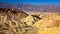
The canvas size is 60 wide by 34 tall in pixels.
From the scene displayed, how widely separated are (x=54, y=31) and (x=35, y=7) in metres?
0.56

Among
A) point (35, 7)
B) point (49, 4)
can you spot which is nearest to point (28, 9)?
point (35, 7)

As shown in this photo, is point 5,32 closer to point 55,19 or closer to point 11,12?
point 11,12

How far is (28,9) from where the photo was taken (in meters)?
3.84

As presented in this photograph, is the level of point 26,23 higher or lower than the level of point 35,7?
lower

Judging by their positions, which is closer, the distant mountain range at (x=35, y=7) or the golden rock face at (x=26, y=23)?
the distant mountain range at (x=35, y=7)

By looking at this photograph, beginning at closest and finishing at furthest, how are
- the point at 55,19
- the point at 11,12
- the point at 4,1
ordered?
the point at 4,1 < the point at 55,19 < the point at 11,12

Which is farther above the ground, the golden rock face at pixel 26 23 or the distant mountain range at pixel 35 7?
the distant mountain range at pixel 35 7

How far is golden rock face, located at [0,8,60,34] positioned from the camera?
385 cm

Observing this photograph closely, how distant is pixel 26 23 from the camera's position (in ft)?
13.7

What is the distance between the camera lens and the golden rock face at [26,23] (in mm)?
3848

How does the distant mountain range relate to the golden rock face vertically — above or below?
above

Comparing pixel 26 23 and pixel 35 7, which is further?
pixel 26 23

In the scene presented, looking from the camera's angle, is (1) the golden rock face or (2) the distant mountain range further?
(1) the golden rock face

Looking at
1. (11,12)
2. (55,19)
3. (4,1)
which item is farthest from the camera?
(11,12)
